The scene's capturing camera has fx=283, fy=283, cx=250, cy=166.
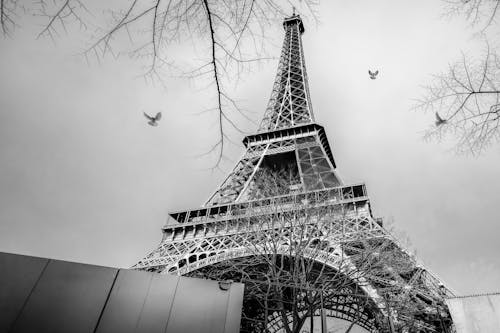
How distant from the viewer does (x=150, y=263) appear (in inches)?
735

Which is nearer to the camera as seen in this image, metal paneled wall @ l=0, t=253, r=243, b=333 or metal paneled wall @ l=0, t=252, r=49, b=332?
metal paneled wall @ l=0, t=252, r=49, b=332

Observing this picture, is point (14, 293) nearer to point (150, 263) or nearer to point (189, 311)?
point (189, 311)

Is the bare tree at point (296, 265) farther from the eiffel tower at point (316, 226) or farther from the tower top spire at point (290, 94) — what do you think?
the tower top spire at point (290, 94)

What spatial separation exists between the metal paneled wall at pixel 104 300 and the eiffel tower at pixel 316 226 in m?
2.25

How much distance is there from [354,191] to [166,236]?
14.9 meters

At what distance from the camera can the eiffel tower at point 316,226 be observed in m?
12.6

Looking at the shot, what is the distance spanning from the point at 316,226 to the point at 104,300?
→ 831 cm

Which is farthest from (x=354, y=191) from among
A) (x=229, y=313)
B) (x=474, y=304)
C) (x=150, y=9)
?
(x=150, y=9)

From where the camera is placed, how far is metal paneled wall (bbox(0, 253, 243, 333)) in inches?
166

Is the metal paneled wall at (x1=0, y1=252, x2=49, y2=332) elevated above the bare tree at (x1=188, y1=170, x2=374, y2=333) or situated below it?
below

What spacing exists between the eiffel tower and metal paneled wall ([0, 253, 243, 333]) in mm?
2249

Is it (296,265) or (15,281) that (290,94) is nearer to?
(296,265)

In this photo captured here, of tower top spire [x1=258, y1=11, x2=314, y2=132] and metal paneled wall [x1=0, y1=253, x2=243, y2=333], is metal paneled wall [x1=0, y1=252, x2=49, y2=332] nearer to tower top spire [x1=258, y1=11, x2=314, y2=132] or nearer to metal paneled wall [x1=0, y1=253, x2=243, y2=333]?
metal paneled wall [x1=0, y1=253, x2=243, y2=333]

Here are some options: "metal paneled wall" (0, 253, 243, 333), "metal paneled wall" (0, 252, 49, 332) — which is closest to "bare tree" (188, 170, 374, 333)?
"metal paneled wall" (0, 253, 243, 333)
